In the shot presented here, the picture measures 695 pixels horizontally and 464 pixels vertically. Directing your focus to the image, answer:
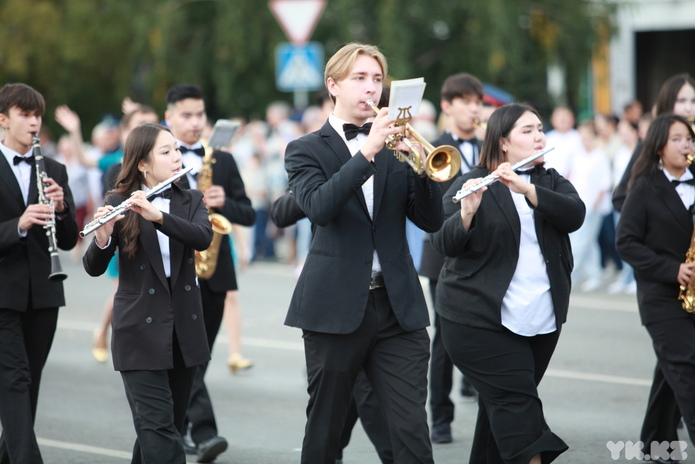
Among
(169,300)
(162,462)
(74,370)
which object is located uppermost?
(169,300)

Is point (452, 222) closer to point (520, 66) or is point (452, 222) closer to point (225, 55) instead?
point (520, 66)

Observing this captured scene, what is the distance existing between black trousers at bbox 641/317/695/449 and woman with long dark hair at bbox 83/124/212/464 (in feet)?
8.26

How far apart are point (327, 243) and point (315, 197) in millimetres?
283

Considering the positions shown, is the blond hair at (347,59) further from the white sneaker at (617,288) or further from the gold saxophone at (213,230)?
the white sneaker at (617,288)

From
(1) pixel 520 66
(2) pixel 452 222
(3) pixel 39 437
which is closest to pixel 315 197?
(2) pixel 452 222

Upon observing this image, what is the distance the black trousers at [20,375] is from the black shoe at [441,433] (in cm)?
257

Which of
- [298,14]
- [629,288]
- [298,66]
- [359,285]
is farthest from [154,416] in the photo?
[298,66]

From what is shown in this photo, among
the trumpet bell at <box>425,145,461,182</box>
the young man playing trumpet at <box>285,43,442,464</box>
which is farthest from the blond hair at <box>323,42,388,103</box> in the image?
the trumpet bell at <box>425,145,461,182</box>

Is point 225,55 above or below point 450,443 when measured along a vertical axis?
above

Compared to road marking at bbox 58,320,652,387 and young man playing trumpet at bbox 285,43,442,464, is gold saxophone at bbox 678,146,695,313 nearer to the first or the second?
young man playing trumpet at bbox 285,43,442,464

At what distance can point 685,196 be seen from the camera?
650cm

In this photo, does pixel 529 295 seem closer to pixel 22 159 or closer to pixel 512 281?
pixel 512 281

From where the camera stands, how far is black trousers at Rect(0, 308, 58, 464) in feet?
19.8

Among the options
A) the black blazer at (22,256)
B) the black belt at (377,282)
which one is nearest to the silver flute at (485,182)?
the black belt at (377,282)
